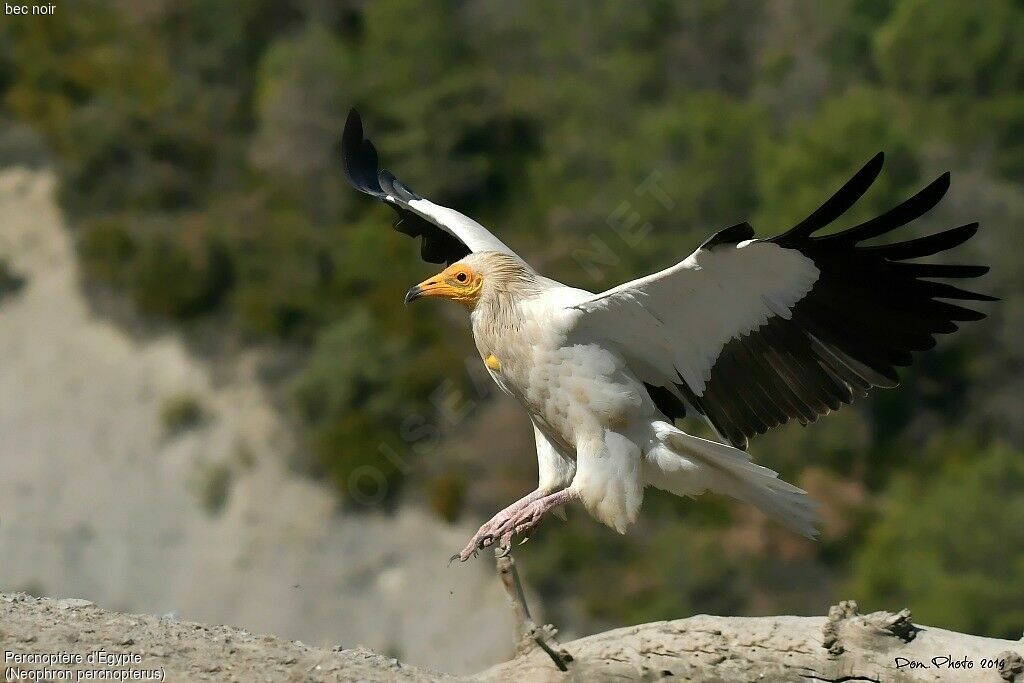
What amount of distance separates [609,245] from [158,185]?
13.8 meters

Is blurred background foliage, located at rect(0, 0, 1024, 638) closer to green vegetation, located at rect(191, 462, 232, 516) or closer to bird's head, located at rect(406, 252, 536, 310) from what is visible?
green vegetation, located at rect(191, 462, 232, 516)

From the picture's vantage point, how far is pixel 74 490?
107 ft

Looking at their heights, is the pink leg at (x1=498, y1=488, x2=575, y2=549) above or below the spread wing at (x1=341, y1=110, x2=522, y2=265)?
below

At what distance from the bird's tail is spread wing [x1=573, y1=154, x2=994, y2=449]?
325mm

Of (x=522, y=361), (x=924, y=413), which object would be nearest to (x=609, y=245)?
(x=924, y=413)

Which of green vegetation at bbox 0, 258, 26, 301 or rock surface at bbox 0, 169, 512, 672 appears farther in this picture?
green vegetation at bbox 0, 258, 26, 301

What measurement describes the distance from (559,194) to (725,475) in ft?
105

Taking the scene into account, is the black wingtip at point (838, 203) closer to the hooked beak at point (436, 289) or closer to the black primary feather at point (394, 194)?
the hooked beak at point (436, 289)

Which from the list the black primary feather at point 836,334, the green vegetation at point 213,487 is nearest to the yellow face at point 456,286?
the black primary feather at point 836,334

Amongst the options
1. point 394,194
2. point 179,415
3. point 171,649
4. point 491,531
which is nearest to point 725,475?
point 491,531

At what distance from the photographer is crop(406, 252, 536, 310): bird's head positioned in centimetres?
860

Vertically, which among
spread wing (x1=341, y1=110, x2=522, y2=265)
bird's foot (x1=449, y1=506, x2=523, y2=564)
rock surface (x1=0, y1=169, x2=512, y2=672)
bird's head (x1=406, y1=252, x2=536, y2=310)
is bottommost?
bird's foot (x1=449, y1=506, x2=523, y2=564)

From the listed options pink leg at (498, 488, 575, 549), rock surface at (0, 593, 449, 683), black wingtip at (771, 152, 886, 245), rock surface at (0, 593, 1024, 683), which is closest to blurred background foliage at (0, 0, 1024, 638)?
Result: rock surface at (0, 593, 1024, 683)

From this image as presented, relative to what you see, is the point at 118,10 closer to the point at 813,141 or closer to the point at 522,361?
the point at 813,141
